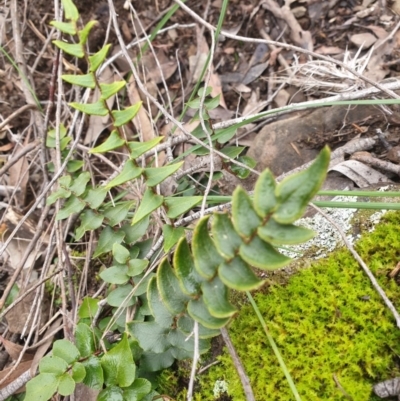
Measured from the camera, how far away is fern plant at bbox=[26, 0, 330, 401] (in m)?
1.22

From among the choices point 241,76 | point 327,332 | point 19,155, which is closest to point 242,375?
point 327,332

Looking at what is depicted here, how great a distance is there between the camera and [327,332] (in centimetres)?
164

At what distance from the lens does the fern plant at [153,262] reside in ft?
4.00

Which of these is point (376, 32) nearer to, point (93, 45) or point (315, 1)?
point (315, 1)

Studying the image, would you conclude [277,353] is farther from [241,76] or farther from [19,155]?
[241,76]

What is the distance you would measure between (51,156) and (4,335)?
102cm

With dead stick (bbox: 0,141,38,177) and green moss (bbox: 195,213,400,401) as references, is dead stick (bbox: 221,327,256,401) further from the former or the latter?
dead stick (bbox: 0,141,38,177)

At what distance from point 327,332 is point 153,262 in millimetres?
789

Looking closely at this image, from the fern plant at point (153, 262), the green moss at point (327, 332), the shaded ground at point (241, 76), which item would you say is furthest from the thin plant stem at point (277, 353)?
the shaded ground at point (241, 76)

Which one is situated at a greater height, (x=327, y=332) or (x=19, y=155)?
(x=19, y=155)

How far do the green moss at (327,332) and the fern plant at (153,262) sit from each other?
0.22 metres

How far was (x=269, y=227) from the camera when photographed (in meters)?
1.22

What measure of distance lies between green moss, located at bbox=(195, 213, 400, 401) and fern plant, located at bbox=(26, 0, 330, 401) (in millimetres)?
218

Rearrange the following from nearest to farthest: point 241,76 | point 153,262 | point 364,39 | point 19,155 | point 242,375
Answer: point 242,375 → point 153,262 → point 19,155 → point 364,39 → point 241,76
